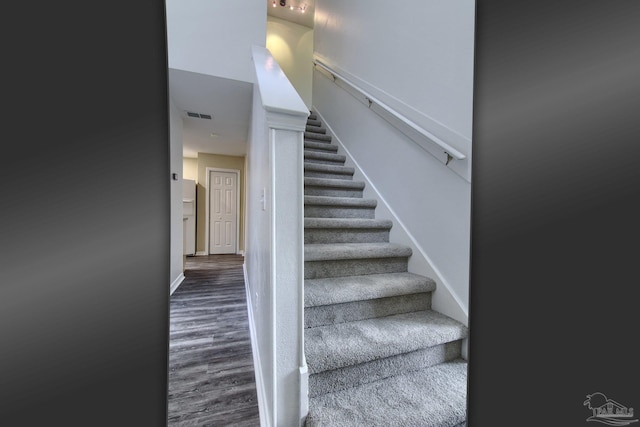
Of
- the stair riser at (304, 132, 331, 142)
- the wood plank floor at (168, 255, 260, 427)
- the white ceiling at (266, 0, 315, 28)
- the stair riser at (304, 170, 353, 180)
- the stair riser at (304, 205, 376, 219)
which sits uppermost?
the white ceiling at (266, 0, 315, 28)

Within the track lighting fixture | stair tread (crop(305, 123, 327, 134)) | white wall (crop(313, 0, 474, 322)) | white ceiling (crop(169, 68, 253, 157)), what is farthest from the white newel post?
the track lighting fixture

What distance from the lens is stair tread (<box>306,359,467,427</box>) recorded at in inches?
34.2

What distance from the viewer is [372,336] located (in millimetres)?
1127

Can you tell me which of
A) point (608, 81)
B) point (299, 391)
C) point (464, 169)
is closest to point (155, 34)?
point (608, 81)

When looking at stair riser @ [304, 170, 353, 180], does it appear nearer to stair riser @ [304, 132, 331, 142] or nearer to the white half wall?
stair riser @ [304, 132, 331, 142]

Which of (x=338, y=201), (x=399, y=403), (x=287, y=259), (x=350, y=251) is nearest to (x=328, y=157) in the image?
(x=338, y=201)

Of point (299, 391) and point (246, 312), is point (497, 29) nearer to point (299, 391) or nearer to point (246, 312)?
point (299, 391)

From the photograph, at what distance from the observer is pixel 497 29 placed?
0.25 m

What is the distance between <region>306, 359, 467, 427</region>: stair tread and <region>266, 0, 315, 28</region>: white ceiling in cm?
483

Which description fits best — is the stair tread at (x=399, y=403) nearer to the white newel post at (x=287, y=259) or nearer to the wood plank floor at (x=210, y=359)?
the white newel post at (x=287, y=259)

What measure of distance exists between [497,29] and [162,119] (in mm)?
332

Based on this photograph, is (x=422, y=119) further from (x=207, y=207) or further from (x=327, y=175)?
(x=207, y=207)

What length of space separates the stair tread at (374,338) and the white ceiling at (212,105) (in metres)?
1.54

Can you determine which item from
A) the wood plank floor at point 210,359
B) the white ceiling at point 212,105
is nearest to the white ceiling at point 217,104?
the white ceiling at point 212,105
